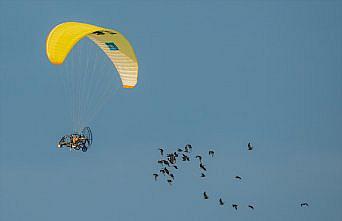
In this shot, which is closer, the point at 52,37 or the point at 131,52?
the point at 52,37

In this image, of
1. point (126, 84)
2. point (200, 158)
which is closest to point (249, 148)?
point (200, 158)

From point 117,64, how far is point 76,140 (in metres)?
10.3

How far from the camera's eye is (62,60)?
87188 millimetres

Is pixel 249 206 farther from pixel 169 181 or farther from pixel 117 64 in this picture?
pixel 117 64

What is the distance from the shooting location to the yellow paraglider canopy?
288ft

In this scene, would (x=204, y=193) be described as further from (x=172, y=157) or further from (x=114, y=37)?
(x=114, y=37)

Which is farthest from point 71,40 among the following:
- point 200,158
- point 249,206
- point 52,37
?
point 249,206

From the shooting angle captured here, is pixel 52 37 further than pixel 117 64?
No

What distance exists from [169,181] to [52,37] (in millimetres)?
13785

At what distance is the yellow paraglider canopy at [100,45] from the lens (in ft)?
288

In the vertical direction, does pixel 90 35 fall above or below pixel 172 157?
above

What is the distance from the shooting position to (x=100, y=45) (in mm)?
95375

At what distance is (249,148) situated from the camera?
291ft

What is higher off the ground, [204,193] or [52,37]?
[52,37]
